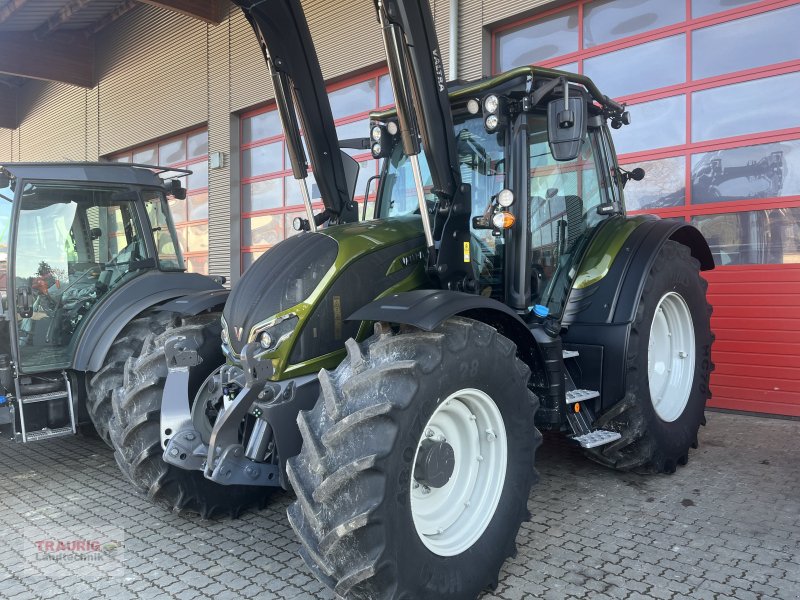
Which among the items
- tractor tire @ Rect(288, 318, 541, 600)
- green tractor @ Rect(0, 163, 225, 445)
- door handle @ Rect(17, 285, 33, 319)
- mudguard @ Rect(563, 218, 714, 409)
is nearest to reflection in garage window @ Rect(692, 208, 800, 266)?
mudguard @ Rect(563, 218, 714, 409)

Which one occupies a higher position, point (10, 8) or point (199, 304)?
point (10, 8)

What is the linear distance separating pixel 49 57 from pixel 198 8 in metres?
5.20

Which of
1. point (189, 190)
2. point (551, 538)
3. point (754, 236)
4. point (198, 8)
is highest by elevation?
point (198, 8)

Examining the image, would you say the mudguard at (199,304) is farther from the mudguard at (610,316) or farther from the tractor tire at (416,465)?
→ the mudguard at (610,316)

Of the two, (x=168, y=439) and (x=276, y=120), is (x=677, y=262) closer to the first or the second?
(x=168, y=439)

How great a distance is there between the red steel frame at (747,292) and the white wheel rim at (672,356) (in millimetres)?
1800

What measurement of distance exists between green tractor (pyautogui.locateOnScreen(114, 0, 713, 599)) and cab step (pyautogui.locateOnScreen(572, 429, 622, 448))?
20 mm

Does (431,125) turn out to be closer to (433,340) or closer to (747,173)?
(433,340)

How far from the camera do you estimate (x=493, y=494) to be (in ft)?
9.61

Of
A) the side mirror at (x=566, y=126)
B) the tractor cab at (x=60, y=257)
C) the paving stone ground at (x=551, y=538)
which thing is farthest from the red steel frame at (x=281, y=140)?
the paving stone ground at (x=551, y=538)

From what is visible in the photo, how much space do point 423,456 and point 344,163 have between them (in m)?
2.26

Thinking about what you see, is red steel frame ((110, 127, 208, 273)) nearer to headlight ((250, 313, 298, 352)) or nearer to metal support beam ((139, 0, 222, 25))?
metal support beam ((139, 0, 222, 25))

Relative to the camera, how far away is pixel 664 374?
4.58 metres

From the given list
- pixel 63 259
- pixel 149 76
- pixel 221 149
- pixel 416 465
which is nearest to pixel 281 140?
pixel 221 149
